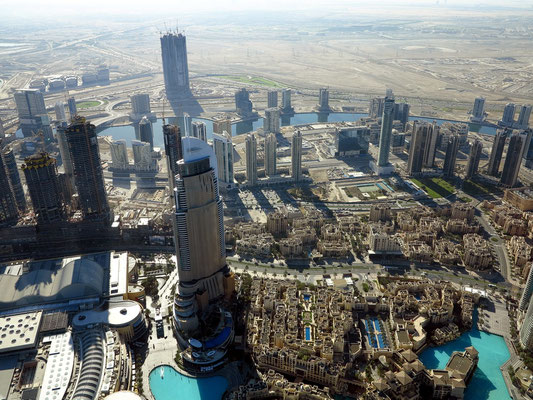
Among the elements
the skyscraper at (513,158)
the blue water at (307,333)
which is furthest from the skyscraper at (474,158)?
the blue water at (307,333)

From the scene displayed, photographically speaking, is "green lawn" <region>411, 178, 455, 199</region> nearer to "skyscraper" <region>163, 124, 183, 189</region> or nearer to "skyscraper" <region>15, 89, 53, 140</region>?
"skyscraper" <region>163, 124, 183, 189</region>

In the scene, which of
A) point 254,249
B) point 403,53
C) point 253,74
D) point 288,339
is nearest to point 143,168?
point 254,249

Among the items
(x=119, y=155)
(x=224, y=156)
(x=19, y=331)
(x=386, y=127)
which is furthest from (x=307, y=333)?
(x=119, y=155)

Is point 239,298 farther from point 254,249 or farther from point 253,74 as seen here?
point 253,74

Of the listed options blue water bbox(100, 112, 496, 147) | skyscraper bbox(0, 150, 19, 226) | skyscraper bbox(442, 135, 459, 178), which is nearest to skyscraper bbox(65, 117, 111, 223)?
skyscraper bbox(0, 150, 19, 226)

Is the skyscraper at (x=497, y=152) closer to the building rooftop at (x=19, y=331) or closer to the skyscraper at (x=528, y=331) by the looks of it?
the skyscraper at (x=528, y=331)

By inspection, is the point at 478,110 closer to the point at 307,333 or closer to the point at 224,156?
the point at 224,156
